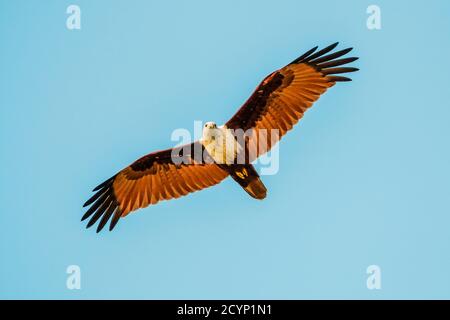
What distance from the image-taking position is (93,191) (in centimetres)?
1515

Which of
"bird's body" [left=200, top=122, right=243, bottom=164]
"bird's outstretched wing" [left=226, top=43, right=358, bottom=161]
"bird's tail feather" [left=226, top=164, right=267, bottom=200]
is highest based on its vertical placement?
"bird's outstretched wing" [left=226, top=43, right=358, bottom=161]

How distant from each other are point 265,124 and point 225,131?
32.5 inches

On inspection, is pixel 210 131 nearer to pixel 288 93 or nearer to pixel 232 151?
pixel 232 151

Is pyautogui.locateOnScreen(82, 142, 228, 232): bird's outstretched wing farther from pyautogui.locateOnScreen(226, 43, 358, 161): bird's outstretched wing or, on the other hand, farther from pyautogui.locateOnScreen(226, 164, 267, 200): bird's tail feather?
pyautogui.locateOnScreen(226, 43, 358, 161): bird's outstretched wing

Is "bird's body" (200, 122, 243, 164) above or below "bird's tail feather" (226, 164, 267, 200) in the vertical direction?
above

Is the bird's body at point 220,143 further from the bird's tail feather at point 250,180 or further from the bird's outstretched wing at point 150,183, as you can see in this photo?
the bird's outstretched wing at point 150,183

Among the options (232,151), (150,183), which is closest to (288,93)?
(232,151)

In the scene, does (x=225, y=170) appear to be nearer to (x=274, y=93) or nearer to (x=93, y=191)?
(x=274, y=93)

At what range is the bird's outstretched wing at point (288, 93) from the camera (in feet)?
46.5

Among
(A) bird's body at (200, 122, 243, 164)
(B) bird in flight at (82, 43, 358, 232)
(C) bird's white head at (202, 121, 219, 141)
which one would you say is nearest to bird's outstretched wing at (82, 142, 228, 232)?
(B) bird in flight at (82, 43, 358, 232)

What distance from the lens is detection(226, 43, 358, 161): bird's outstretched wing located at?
1418 cm

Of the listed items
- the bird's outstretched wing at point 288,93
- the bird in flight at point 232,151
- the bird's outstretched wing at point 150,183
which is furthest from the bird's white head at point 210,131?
the bird's outstretched wing at point 150,183

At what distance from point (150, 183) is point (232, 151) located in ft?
6.99
